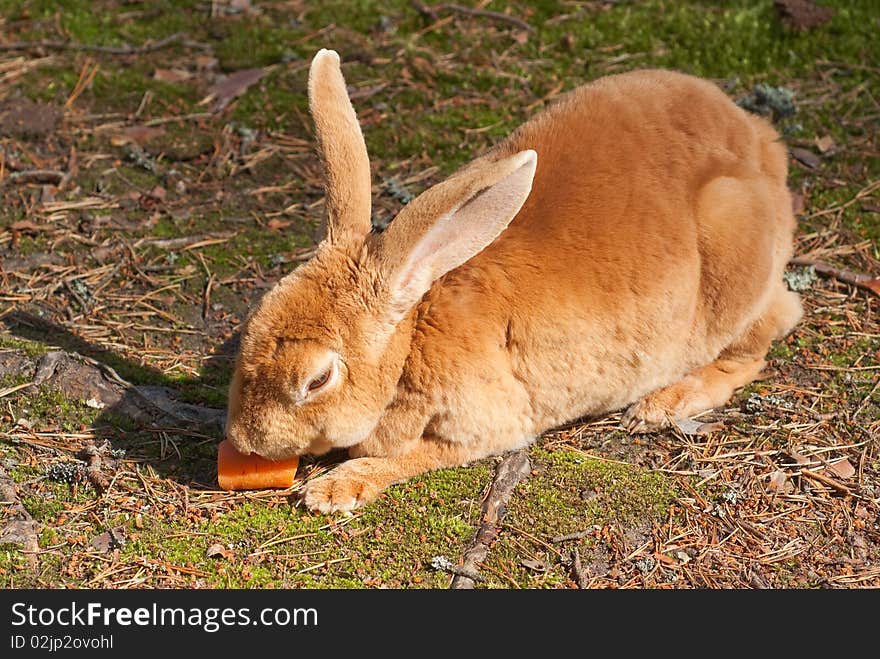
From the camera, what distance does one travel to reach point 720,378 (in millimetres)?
5746

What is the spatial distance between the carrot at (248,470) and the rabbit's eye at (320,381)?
0.47 meters

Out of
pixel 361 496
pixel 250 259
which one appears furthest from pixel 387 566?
pixel 250 259

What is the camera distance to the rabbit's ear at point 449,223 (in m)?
4.29

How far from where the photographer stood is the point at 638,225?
5098mm

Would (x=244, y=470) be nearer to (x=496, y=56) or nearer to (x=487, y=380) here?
(x=487, y=380)

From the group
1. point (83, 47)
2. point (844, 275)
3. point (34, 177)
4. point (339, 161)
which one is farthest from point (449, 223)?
point (83, 47)

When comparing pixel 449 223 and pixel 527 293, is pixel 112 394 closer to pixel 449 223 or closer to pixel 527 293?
pixel 449 223

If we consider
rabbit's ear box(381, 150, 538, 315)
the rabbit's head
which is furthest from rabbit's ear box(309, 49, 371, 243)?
rabbit's ear box(381, 150, 538, 315)

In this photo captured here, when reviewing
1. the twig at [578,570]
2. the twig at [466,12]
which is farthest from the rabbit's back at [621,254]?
the twig at [466,12]

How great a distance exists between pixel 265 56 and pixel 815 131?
4182mm

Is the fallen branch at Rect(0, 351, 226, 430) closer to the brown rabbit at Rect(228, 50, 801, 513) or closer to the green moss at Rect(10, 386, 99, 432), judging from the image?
the green moss at Rect(10, 386, 99, 432)

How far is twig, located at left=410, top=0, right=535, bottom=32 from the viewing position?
8.48m

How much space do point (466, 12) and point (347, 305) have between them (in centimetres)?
478

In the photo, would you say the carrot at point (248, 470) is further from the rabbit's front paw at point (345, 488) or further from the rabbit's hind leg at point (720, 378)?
the rabbit's hind leg at point (720, 378)
